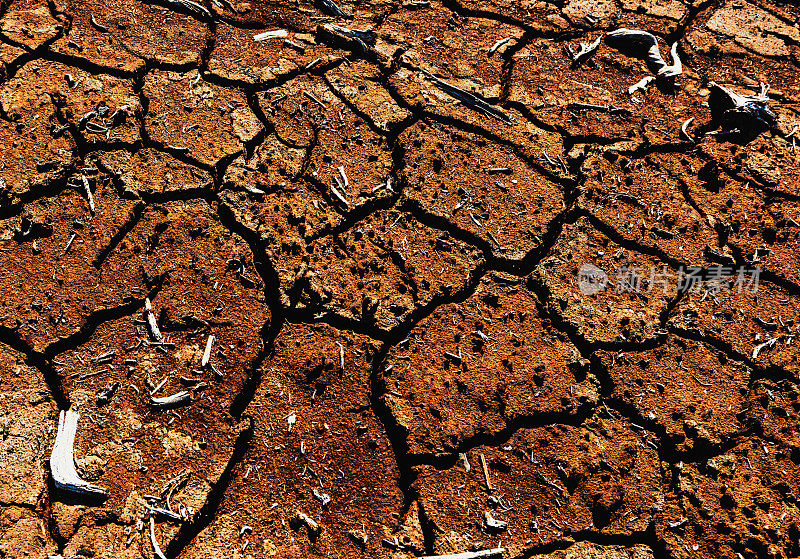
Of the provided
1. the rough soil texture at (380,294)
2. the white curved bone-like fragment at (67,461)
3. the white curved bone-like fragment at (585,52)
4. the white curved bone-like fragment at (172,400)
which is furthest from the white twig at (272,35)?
the white curved bone-like fragment at (67,461)

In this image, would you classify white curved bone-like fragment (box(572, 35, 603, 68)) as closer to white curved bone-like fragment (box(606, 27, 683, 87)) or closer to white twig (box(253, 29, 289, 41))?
white curved bone-like fragment (box(606, 27, 683, 87))

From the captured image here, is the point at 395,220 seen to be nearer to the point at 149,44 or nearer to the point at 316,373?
the point at 316,373

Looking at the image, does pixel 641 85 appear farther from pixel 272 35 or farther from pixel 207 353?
pixel 207 353

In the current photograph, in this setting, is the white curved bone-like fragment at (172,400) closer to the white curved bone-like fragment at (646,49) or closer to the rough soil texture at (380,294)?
the rough soil texture at (380,294)

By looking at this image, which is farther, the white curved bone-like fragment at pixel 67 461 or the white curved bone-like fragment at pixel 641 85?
the white curved bone-like fragment at pixel 641 85

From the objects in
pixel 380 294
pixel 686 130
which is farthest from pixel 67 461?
pixel 686 130

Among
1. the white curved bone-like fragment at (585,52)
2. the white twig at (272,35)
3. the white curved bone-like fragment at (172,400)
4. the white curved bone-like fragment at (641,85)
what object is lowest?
the white curved bone-like fragment at (172,400)
